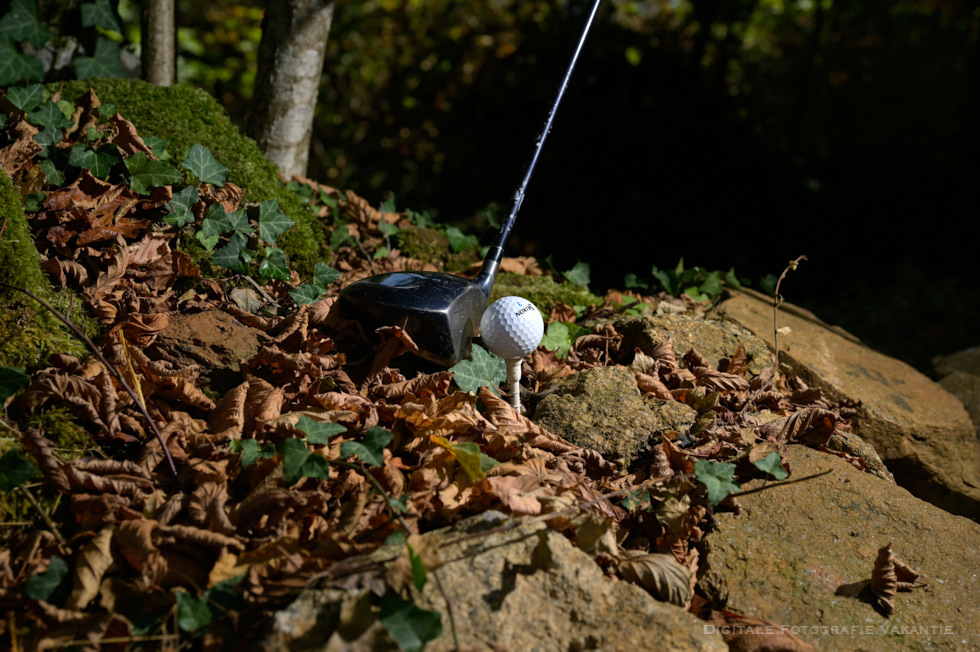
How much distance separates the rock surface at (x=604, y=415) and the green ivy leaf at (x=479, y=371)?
8.4 inches

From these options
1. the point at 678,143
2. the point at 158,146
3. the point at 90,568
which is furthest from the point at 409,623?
the point at 678,143

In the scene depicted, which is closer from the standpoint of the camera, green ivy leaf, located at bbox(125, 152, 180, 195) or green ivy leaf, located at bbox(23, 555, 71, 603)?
green ivy leaf, located at bbox(23, 555, 71, 603)

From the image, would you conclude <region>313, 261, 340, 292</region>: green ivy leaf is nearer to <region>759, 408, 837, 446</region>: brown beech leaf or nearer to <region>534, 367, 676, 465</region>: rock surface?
<region>534, 367, 676, 465</region>: rock surface

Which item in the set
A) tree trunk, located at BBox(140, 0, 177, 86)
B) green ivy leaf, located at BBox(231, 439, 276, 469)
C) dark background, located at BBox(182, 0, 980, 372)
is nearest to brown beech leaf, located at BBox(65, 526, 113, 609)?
green ivy leaf, located at BBox(231, 439, 276, 469)

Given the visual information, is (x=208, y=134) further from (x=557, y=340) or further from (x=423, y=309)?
(x=557, y=340)

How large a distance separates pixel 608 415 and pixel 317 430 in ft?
3.74

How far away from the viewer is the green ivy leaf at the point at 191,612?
1.63 meters

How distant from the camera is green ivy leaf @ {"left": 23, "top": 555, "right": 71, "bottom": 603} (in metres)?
1.69

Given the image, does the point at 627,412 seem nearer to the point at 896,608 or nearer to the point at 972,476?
the point at 896,608

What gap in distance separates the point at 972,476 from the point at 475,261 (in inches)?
111

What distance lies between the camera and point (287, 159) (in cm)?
416

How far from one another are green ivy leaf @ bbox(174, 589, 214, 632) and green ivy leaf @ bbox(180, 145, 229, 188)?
2009 mm

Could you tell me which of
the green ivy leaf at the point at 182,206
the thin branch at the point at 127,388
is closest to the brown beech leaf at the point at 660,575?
the thin branch at the point at 127,388

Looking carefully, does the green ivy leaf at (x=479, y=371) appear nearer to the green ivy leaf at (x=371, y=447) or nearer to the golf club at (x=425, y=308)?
the golf club at (x=425, y=308)
